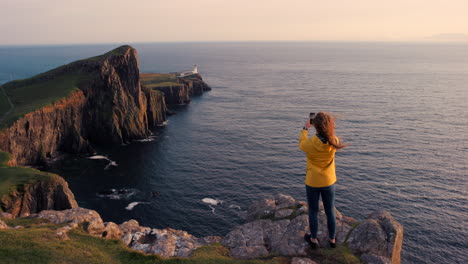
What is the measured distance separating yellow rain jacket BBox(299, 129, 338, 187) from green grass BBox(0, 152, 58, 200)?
39.5m

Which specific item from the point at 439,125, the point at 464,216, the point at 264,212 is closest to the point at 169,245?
the point at 264,212

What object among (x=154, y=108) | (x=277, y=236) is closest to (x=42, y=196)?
(x=277, y=236)

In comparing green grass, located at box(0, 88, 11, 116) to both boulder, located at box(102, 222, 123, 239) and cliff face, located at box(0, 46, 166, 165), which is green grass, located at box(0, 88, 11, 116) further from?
boulder, located at box(102, 222, 123, 239)

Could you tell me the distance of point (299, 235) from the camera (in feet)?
61.7

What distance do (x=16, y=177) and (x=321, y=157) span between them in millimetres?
45138

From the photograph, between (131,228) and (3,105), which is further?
(3,105)

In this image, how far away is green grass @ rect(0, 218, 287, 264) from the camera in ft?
47.5

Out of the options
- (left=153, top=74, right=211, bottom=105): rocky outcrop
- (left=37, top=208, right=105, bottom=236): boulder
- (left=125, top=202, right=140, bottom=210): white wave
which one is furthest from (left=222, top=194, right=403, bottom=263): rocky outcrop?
(left=153, top=74, right=211, bottom=105): rocky outcrop

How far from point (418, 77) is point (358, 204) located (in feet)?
548

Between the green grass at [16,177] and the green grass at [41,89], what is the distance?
2761 cm

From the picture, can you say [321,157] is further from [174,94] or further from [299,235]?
[174,94]

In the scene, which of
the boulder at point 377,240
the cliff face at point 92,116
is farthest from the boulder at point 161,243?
the cliff face at point 92,116

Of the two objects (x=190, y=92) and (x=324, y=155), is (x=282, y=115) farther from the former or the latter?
(x=324, y=155)

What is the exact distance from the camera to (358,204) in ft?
166
